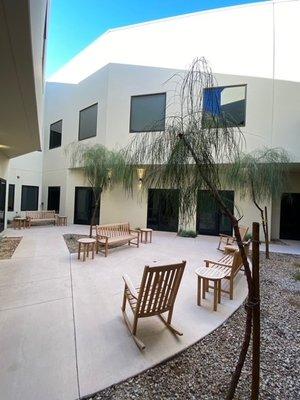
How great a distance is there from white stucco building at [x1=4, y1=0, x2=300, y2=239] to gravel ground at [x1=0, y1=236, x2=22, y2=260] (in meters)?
4.80

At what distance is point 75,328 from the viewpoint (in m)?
3.30

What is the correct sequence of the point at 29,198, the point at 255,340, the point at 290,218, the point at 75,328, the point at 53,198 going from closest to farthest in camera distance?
the point at 255,340
the point at 75,328
the point at 290,218
the point at 29,198
the point at 53,198

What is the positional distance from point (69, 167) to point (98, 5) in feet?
25.3

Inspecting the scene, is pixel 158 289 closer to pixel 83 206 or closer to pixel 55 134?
pixel 83 206

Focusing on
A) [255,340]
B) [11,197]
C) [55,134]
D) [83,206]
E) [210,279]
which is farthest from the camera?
[55,134]

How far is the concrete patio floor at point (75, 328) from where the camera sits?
242 centimetres

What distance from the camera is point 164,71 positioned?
1184cm

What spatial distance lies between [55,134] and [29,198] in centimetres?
437

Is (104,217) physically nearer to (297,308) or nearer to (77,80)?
(77,80)

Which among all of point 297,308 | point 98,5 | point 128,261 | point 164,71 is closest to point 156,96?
point 164,71

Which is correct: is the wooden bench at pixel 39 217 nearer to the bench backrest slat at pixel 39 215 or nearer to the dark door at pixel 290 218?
the bench backrest slat at pixel 39 215

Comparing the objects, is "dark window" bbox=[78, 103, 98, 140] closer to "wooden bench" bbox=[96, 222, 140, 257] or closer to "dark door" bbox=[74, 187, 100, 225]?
"dark door" bbox=[74, 187, 100, 225]

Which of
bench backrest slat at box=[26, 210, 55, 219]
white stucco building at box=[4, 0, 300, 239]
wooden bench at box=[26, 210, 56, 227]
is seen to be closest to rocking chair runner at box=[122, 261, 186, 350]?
white stucco building at box=[4, 0, 300, 239]

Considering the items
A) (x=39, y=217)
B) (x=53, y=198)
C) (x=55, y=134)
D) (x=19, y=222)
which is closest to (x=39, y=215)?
(x=39, y=217)
